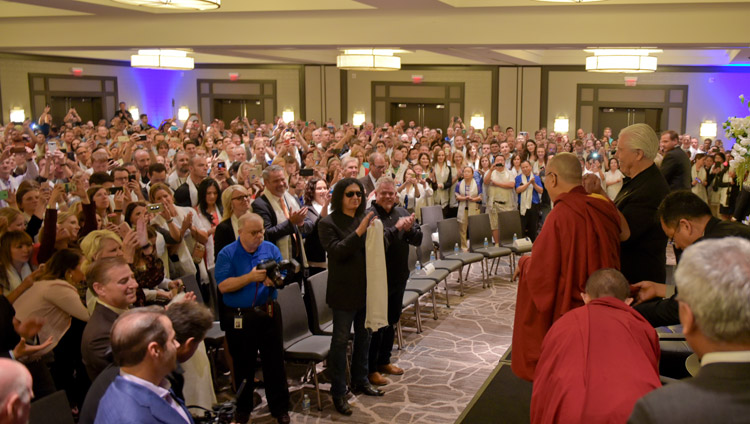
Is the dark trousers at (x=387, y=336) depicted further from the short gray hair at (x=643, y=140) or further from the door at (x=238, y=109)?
the door at (x=238, y=109)

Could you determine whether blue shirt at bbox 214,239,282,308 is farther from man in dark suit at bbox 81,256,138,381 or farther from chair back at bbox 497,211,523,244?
chair back at bbox 497,211,523,244

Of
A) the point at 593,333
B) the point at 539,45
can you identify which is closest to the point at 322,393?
the point at 593,333

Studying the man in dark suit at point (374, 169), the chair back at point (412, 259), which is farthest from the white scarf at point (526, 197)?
the chair back at point (412, 259)

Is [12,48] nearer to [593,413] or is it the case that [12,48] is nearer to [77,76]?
[77,76]

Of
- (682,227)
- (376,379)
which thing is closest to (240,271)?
(376,379)

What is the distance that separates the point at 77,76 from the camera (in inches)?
762

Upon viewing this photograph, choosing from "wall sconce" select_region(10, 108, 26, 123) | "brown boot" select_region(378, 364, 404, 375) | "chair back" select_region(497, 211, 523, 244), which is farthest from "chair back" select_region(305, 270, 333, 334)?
"wall sconce" select_region(10, 108, 26, 123)

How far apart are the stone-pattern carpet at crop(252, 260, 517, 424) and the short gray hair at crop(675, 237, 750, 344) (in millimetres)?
3658

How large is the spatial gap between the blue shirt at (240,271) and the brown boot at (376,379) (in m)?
1.39

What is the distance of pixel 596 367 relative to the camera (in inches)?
93.7

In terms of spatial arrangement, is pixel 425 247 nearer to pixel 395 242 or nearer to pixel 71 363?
pixel 395 242

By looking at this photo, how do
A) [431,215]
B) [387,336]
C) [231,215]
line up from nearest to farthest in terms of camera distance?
[231,215]
[387,336]
[431,215]

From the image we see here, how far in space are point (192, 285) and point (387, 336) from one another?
64.9 inches

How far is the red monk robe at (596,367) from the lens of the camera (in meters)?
2.32
